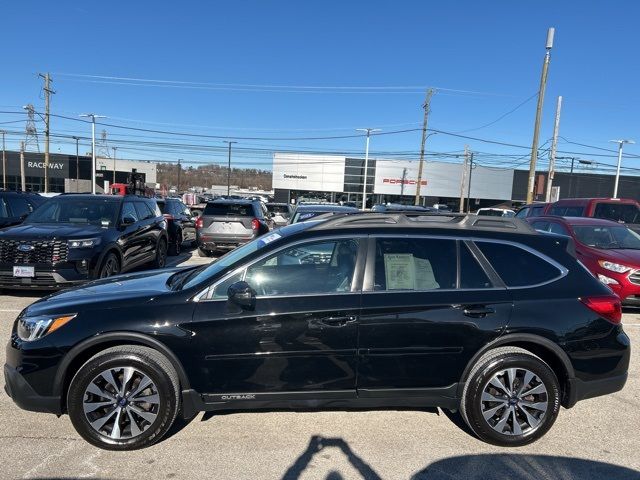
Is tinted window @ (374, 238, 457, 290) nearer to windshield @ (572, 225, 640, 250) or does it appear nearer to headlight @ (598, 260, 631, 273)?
headlight @ (598, 260, 631, 273)

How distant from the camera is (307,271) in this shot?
3730 mm

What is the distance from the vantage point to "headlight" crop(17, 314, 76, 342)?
128 inches

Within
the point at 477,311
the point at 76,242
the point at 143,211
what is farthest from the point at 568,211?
the point at 76,242

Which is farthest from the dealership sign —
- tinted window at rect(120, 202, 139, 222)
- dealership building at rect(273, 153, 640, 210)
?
tinted window at rect(120, 202, 139, 222)

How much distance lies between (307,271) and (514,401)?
1.89 m

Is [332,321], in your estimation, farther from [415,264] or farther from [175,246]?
[175,246]

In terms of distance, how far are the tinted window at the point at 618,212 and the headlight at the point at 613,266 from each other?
5196 mm

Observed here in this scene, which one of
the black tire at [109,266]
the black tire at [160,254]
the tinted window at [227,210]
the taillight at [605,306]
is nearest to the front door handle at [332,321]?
the taillight at [605,306]

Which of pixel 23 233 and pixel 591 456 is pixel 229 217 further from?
pixel 591 456

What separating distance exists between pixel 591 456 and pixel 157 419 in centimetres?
316

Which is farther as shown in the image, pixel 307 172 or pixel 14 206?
pixel 307 172

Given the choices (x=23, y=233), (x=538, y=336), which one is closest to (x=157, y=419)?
(x=538, y=336)

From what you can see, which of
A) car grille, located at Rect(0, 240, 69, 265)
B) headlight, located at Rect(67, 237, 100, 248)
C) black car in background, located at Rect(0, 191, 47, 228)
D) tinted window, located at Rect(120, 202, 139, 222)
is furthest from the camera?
black car in background, located at Rect(0, 191, 47, 228)

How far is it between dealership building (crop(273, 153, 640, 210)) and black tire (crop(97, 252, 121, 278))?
54.0 meters
